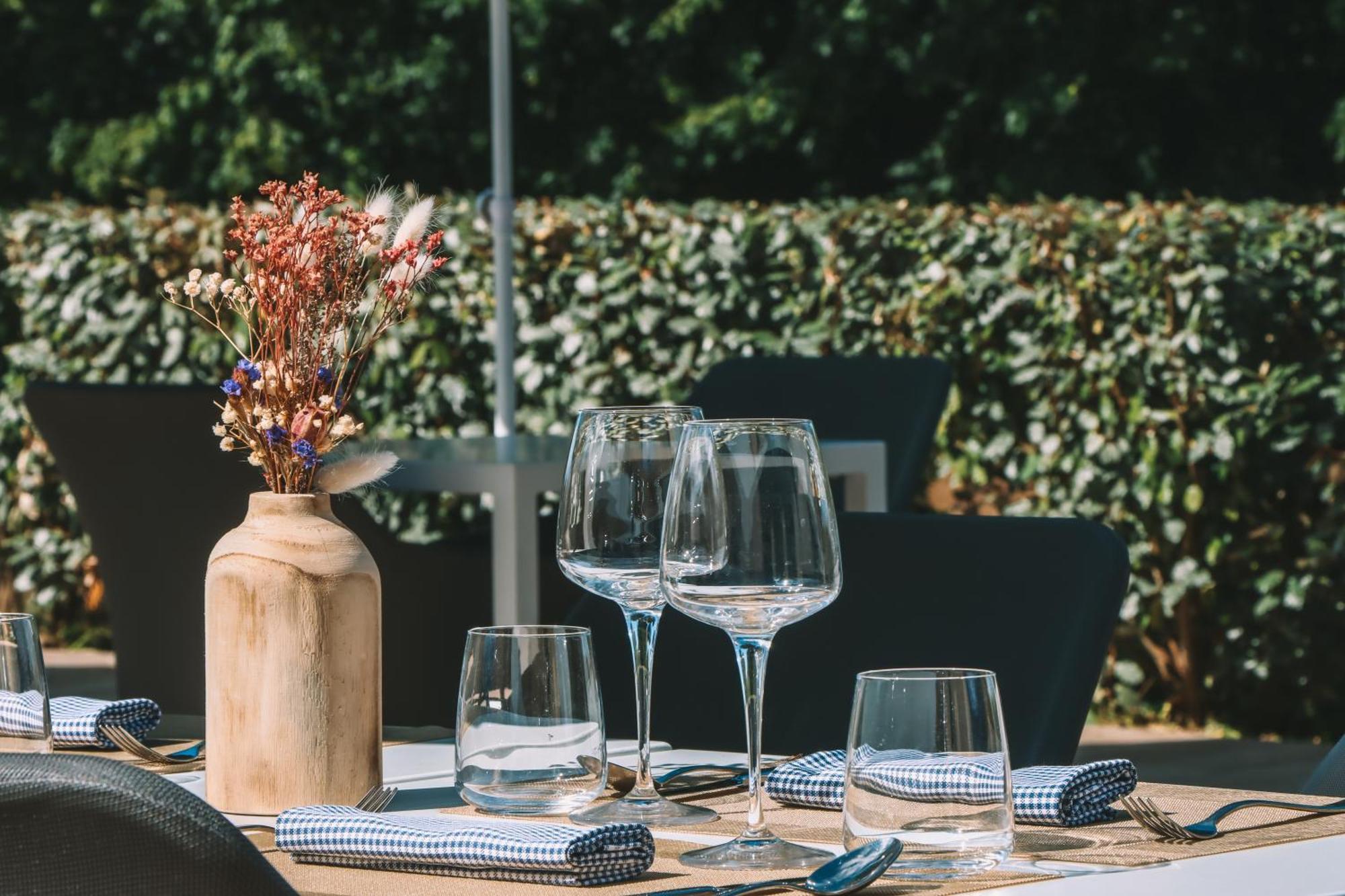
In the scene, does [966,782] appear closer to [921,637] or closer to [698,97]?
[921,637]

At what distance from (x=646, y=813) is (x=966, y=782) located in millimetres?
344

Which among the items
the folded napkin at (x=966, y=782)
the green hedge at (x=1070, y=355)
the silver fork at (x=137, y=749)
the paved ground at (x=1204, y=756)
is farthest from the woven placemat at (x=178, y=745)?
the green hedge at (x=1070, y=355)

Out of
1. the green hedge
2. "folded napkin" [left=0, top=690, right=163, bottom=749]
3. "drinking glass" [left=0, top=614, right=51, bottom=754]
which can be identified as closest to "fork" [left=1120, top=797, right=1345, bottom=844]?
"drinking glass" [left=0, top=614, right=51, bottom=754]

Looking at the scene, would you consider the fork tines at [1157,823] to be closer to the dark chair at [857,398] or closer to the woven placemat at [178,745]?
the woven placemat at [178,745]

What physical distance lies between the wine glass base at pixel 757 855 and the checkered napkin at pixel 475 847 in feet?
0.18

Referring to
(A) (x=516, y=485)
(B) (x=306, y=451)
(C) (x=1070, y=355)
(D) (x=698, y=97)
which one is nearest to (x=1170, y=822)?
(B) (x=306, y=451)

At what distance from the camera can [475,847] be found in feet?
4.25

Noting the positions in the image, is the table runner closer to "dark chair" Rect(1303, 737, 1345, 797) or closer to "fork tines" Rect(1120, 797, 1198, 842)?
"fork tines" Rect(1120, 797, 1198, 842)

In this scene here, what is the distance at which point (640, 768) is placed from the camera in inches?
60.1

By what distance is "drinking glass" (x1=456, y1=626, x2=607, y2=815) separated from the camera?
146 centimetres

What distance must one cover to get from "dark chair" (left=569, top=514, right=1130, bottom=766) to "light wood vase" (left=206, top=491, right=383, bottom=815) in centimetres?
68

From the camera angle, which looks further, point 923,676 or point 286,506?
point 286,506

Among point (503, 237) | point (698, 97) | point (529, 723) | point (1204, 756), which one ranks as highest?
point (698, 97)

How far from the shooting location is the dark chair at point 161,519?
11.6 feet
